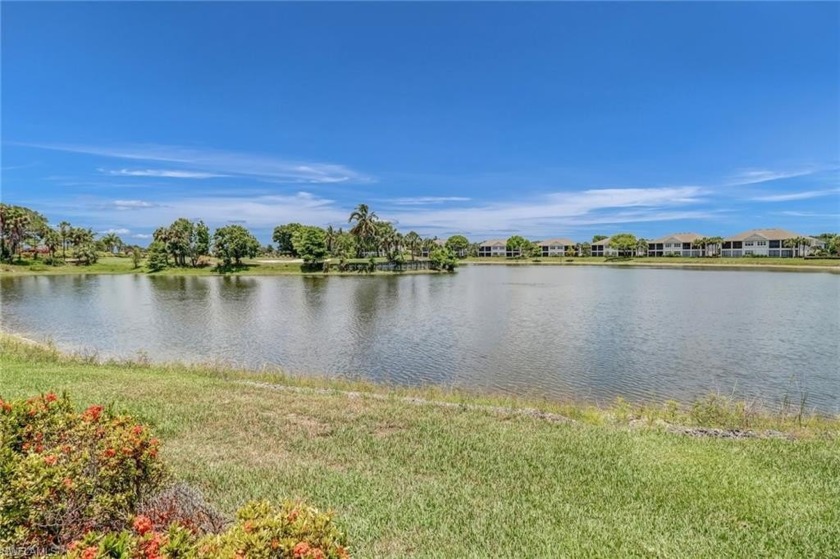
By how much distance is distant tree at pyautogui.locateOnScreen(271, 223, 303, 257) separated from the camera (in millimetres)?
139137

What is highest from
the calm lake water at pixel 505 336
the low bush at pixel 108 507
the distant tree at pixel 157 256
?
the distant tree at pixel 157 256

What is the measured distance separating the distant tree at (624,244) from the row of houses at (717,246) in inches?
96.1

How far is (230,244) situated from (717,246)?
134660mm

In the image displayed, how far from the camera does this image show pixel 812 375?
2008 centimetres

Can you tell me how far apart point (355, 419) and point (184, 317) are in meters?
31.2

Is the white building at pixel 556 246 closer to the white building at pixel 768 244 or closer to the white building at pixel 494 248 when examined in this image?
the white building at pixel 494 248

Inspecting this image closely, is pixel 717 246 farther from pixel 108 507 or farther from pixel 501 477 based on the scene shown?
pixel 108 507

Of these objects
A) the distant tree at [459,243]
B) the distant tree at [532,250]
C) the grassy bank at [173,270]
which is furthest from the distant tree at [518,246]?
the grassy bank at [173,270]

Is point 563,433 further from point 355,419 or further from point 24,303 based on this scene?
point 24,303

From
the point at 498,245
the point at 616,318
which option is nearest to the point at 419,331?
the point at 616,318

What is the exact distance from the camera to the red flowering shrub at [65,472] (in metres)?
3.85

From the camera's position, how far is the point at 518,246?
7092 inches

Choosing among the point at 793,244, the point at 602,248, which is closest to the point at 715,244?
the point at 793,244

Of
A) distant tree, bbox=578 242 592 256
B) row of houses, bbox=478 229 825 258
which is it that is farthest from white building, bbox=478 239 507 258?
distant tree, bbox=578 242 592 256
